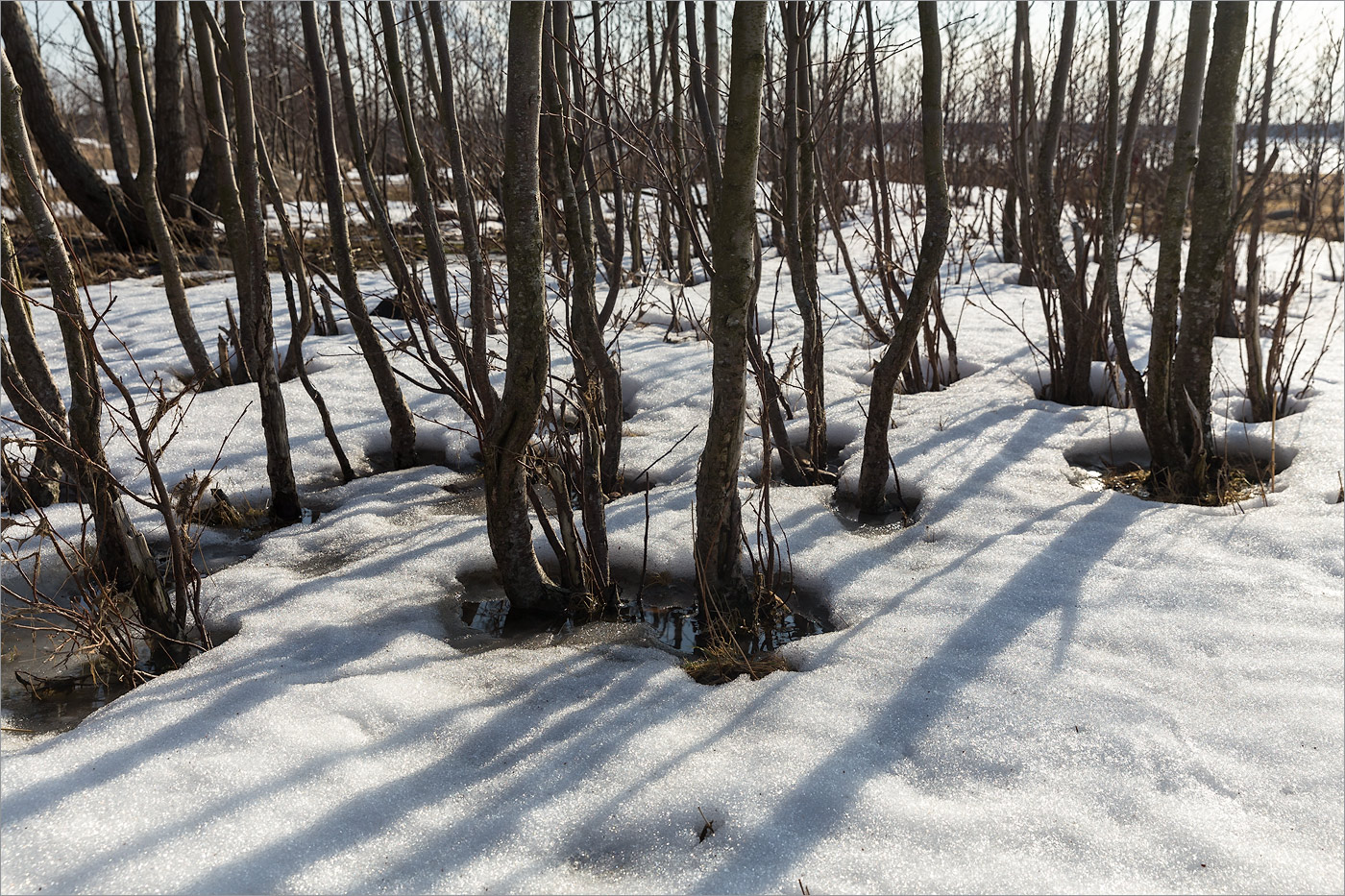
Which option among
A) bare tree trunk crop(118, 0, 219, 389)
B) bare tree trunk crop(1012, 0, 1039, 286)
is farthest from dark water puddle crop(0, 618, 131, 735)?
bare tree trunk crop(1012, 0, 1039, 286)

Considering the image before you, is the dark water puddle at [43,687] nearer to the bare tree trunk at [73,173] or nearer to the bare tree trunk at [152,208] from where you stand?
the bare tree trunk at [152,208]

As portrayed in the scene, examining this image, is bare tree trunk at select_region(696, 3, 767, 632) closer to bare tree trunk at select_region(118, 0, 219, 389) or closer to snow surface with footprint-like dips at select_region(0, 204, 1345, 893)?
snow surface with footprint-like dips at select_region(0, 204, 1345, 893)

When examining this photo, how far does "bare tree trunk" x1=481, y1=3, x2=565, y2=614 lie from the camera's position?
204cm

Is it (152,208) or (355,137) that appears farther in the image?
(152,208)

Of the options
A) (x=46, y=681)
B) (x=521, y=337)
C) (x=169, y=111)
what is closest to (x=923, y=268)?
(x=521, y=337)

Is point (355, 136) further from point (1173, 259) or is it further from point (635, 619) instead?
point (1173, 259)

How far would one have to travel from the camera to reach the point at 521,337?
2.28m

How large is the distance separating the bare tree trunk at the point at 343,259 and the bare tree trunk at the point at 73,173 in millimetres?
3888

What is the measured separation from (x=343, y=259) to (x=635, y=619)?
78.9 inches

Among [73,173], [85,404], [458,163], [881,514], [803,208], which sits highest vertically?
[73,173]

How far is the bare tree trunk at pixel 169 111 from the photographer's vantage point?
6164 millimetres

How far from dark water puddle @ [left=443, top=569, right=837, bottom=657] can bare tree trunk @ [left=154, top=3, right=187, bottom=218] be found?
15.9ft

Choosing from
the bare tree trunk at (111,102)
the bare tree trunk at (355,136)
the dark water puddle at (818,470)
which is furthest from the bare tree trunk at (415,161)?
the bare tree trunk at (111,102)

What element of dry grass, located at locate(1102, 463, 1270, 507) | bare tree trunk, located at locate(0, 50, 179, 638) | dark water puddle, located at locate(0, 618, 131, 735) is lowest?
dark water puddle, located at locate(0, 618, 131, 735)
